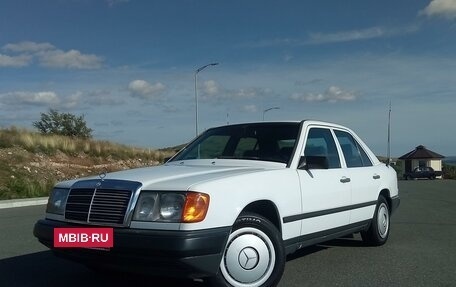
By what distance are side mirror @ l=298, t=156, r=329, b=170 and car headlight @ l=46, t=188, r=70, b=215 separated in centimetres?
237

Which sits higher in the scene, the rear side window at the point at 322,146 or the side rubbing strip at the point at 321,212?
the rear side window at the point at 322,146

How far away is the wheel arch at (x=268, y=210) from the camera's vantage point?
515cm

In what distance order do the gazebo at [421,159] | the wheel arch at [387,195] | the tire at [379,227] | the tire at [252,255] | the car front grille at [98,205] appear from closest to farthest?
1. the car front grille at [98,205]
2. the tire at [252,255]
3. the tire at [379,227]
4. the wheel arch at [387,195]
5. the gazebo at [421,159]

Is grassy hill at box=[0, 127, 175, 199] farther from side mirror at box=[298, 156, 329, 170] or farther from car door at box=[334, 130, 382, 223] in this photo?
side mirror at box=[298, 156, 329, 170]

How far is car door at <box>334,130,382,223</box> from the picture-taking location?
6840 millimetres

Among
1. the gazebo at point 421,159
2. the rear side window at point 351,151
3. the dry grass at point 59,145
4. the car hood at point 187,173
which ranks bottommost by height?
the gazebo at point 421,159

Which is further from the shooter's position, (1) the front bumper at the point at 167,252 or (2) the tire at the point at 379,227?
(2) the tire at the point at 379,227

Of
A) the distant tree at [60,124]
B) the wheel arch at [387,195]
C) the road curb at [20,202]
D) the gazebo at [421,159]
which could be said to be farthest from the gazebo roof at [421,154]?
the wheel arch at [387,195]

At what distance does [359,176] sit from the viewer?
704 centimetres

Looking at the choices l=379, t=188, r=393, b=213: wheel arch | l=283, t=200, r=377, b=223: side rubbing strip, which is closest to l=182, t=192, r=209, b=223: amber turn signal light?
l=283, t=200, r=377, b=223: side rubbing strip

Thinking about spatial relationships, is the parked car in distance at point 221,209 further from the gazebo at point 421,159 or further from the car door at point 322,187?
the gazebo at point 421,159

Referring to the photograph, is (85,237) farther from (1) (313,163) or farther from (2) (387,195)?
(2) (387,195)

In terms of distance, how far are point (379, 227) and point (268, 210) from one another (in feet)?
9.59

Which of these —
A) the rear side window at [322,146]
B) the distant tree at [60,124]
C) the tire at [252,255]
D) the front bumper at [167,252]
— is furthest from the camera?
the distant tree at [60,124]
